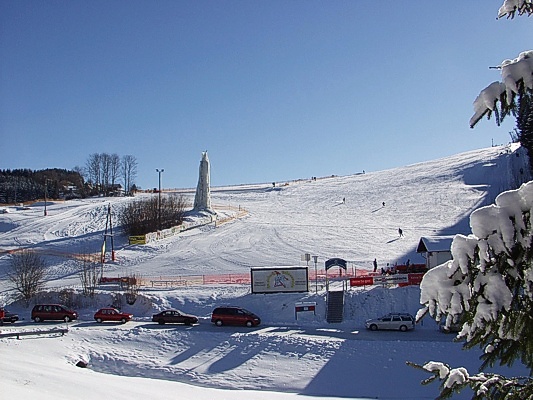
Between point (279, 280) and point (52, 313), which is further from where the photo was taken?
point (279, 280)

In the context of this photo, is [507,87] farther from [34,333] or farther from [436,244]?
[436,244]

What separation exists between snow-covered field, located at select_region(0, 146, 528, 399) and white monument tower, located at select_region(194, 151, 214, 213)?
3.01 m

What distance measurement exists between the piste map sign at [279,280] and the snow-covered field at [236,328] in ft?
2.07

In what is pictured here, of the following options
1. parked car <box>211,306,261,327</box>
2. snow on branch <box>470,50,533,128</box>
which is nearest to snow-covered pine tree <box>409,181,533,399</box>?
snow on branch <box>470,50,533,128</box>

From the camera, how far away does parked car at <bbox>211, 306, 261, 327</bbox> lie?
31.9 metres

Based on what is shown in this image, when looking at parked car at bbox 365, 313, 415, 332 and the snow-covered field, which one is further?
parked car at bbox 365, 313, 415, 332

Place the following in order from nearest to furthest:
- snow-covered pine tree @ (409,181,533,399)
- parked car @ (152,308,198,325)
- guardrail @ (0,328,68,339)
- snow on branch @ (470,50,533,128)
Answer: snow-covered pine tree @ (409,181,533,399) < snow on branch @ (470,50,533,128) < guardrail @ (0,328,68,339) < parked car @ (152,308,198,325)

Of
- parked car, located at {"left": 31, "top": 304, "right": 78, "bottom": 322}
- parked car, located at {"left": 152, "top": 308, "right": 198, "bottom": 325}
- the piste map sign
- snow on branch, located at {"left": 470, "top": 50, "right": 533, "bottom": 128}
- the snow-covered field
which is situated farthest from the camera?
the piste map sign

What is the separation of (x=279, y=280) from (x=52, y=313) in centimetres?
1519

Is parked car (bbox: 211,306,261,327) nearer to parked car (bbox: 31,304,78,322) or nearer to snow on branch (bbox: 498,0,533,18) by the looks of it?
parked car (bbox: 31,304,78,322)

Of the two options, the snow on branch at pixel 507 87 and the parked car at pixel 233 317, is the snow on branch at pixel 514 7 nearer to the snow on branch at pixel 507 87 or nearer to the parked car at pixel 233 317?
the snow on branch at pixel 507 87

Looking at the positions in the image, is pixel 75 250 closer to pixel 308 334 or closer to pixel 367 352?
pixel 308 334

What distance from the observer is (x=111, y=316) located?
33.8m

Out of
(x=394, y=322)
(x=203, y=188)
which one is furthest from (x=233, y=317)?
(x=203, y=188)
